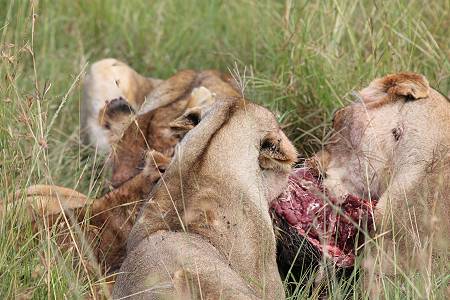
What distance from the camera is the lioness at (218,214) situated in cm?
420

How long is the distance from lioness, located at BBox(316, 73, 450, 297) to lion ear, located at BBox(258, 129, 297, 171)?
0.36 metres

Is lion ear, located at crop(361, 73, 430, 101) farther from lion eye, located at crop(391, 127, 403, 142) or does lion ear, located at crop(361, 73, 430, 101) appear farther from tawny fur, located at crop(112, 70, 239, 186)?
tawny fur, located at crop(112, 70, 239, 186)

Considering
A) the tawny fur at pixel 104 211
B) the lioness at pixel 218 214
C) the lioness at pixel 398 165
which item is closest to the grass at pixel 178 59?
the tawny fur at pixel 104 211

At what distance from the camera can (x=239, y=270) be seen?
175 inches

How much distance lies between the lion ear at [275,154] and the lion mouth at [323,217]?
19 cm

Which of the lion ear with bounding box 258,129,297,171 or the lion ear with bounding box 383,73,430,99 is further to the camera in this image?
the lion ear with bounding box 383,73,430,99

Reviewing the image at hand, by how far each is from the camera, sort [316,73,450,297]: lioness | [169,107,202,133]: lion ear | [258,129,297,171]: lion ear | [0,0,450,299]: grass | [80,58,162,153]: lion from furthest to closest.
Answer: [80,58,162,153]: lion → [169,107,202,133]: lion ear → [258,129,297,171]: lion ear → [0,0,450,299]: grass → [316,73,450,297]: lioness

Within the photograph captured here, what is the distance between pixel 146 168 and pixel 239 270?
157cm

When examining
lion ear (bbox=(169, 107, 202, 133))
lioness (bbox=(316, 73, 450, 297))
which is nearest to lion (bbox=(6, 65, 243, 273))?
lion ear (bbox=(169, 107, 202, 133))

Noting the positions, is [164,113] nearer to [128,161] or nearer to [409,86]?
[128,161]

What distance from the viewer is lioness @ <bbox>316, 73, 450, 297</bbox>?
4.59 meters

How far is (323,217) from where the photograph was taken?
200 inches

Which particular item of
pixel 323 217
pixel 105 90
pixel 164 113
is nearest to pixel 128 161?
pixel 164 113

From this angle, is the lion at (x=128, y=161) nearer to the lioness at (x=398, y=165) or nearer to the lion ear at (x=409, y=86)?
the lioness at (x=398, y=165)
